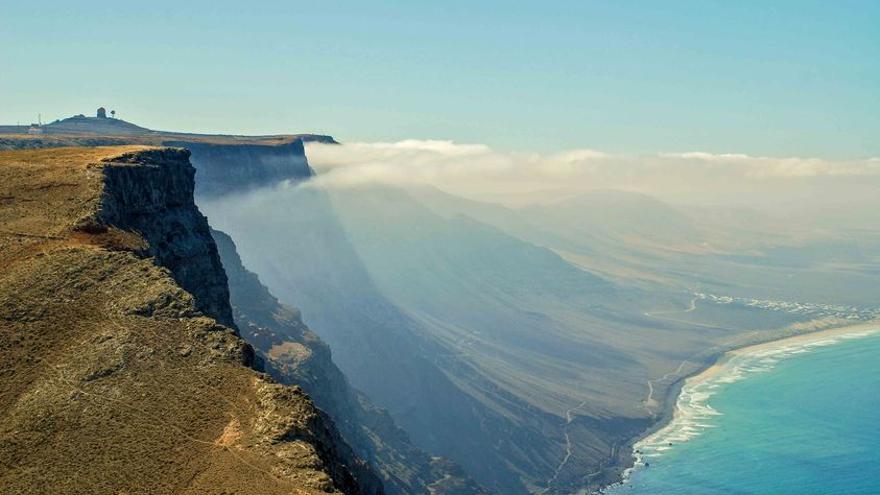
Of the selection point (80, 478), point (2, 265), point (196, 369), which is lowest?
point (80, 478)

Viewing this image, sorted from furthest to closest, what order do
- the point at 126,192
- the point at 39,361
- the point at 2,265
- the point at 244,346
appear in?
1. the point at 126,192
2. the point at 2,265
3. the point at 244,346
4. the point at 39,361

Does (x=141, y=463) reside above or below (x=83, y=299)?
A: below

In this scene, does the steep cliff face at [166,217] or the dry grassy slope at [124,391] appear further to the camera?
the steep cliff face at [166,217]

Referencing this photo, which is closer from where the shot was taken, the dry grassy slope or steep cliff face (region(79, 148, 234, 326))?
the dry grassy slope

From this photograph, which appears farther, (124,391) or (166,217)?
(166,217)

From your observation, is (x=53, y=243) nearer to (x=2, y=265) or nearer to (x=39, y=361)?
(x=2, y=265)

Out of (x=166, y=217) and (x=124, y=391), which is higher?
(x=166, y=217)

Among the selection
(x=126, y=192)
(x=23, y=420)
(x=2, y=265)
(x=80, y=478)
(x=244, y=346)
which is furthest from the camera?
(x=126, y=192)

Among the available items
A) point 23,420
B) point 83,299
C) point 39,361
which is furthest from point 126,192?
point 23,420
